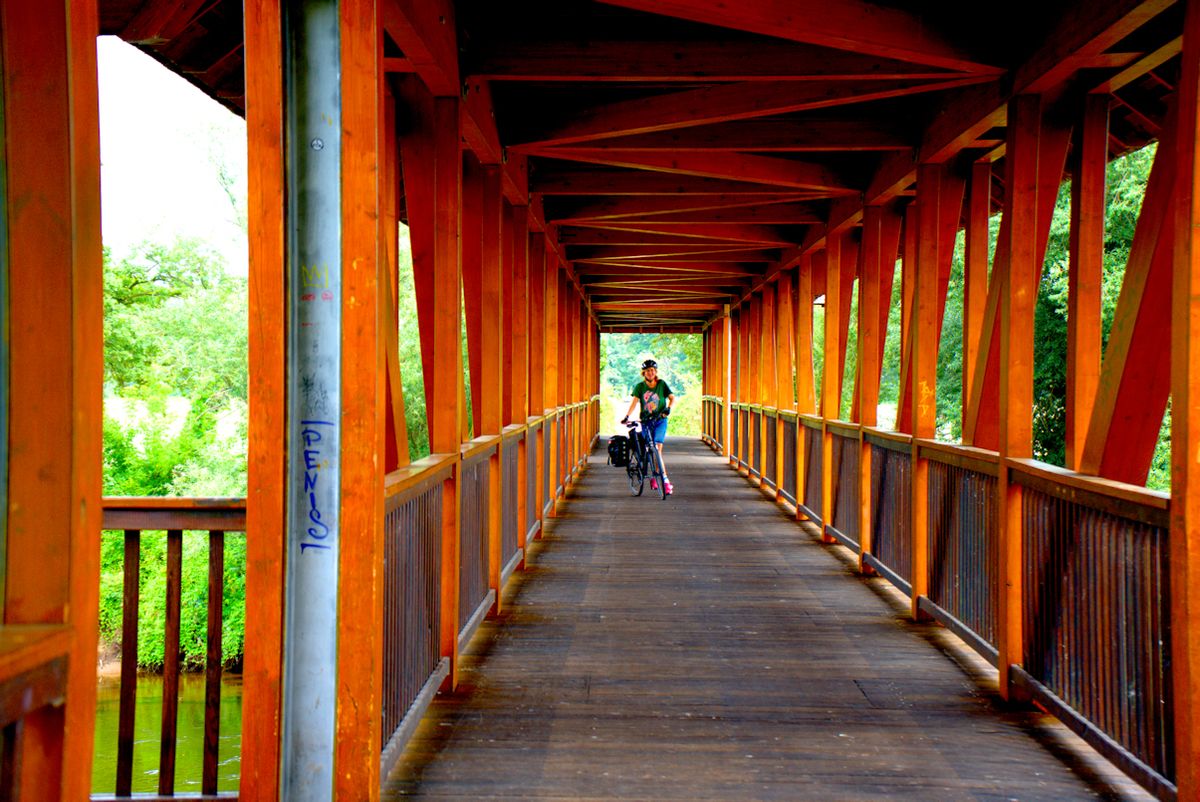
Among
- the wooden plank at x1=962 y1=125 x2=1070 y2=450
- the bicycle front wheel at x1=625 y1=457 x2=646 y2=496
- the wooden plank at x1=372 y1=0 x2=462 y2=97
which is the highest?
the wooden plank at x1=372 y1=0 x2=462 y2=97

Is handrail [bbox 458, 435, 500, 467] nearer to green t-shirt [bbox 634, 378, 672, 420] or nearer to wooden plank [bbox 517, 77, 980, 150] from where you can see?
wooden plank [bbox 517, 77, 980, 150]

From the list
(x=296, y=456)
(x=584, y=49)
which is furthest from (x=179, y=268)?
(x=296, y=456)

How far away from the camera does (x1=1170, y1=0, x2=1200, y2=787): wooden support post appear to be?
Answer: 3.04 metres

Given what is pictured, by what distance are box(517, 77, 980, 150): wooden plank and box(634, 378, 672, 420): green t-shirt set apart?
18.0 feet

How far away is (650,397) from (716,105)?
238 inches

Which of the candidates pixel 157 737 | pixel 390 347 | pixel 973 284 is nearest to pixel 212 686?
pixel 390 347

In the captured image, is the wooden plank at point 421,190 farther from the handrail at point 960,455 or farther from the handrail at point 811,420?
the handrail at point 811,420

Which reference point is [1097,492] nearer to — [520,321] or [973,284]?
[973,284]

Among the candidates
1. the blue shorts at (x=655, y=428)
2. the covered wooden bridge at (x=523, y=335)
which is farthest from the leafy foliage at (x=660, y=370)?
the covered wooden bridge at (x=523, y=335)

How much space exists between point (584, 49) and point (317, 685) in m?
3.56

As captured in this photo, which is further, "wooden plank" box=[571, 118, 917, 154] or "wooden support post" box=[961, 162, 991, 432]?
"wooden plank" box=[571, 118, 917, 154]

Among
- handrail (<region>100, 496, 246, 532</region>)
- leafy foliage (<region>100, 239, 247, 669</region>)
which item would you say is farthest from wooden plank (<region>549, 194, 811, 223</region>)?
leafy foliage (<region>100, 239, 247, 669</region>)

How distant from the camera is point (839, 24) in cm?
454

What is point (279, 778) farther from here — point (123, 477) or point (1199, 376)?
point (123, 477)
